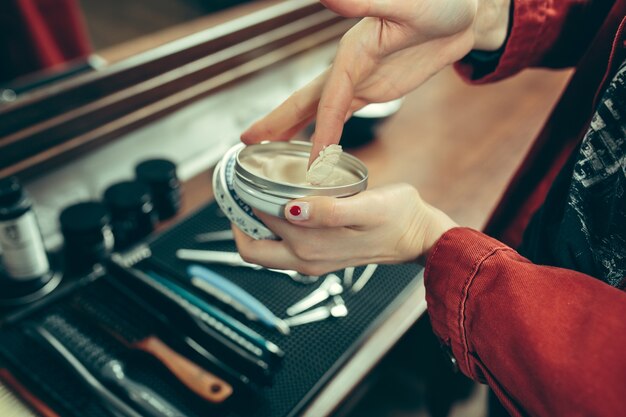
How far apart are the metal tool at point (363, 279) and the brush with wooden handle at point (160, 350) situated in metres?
0.37

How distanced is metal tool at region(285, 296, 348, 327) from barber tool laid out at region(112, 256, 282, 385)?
0.28ft

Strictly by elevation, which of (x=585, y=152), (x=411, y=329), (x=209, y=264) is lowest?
(x=411, y=329)

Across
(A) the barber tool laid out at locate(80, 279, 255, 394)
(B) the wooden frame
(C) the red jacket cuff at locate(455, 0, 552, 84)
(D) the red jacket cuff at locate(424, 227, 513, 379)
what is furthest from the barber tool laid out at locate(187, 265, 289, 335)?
(C) the red jacket cuff at locate(455, 0, 552, 84)

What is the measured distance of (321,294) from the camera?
1.17 meters

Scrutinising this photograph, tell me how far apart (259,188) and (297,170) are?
169mm

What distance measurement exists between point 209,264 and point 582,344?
2.64 ft

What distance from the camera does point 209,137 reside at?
174 centimetres

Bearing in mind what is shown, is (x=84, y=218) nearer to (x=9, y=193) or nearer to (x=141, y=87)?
(x=9, y=193)

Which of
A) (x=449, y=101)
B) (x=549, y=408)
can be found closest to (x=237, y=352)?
(x=549, y=408)

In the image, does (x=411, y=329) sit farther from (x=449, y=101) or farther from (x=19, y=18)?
(x=19, y=18)

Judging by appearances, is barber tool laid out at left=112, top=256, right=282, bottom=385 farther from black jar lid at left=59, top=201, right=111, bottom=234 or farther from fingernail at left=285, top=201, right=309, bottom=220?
fingernail at left=285, top=201, right=309, bottom=220

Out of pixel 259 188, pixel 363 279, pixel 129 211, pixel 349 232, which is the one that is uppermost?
pixel 259 188

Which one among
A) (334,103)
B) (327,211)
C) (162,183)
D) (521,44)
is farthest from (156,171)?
(521,44)

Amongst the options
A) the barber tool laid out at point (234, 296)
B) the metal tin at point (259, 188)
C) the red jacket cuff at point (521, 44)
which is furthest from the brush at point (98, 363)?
the red jacket cuff at point (521, 44)
